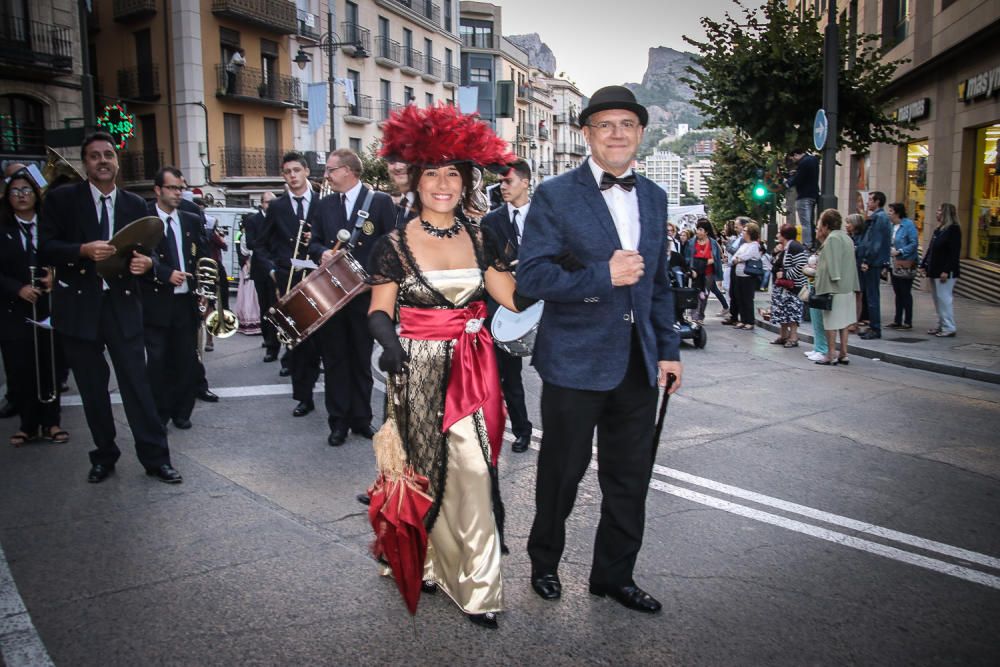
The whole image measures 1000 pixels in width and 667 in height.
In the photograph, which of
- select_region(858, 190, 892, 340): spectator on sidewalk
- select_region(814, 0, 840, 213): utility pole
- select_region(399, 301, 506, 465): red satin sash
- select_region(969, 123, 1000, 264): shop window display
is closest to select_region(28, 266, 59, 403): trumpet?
select_region(399, 301, 506, 465): red satin sash

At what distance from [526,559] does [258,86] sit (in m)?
30.5

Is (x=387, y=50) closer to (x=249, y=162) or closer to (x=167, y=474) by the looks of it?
(x=249, y=162)

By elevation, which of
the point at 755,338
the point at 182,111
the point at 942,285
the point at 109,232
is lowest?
the point at 755,338

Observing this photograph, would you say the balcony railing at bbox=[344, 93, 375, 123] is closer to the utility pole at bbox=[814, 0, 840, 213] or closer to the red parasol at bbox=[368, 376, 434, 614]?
the utility pole at bbox=[814, 0, 840, 213]

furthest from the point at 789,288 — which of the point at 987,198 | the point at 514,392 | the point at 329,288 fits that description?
the point at 987,198

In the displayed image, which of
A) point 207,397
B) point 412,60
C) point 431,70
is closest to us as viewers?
point 207,397

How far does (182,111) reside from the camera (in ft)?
93.3

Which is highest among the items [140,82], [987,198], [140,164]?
[140,82]

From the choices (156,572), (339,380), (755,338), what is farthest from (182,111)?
(156,572)

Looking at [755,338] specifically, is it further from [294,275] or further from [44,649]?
[44,649]

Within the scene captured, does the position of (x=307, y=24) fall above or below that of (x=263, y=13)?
above

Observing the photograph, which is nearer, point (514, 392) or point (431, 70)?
point (514, 392)

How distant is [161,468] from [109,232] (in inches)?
63.4

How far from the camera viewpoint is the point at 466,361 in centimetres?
351
